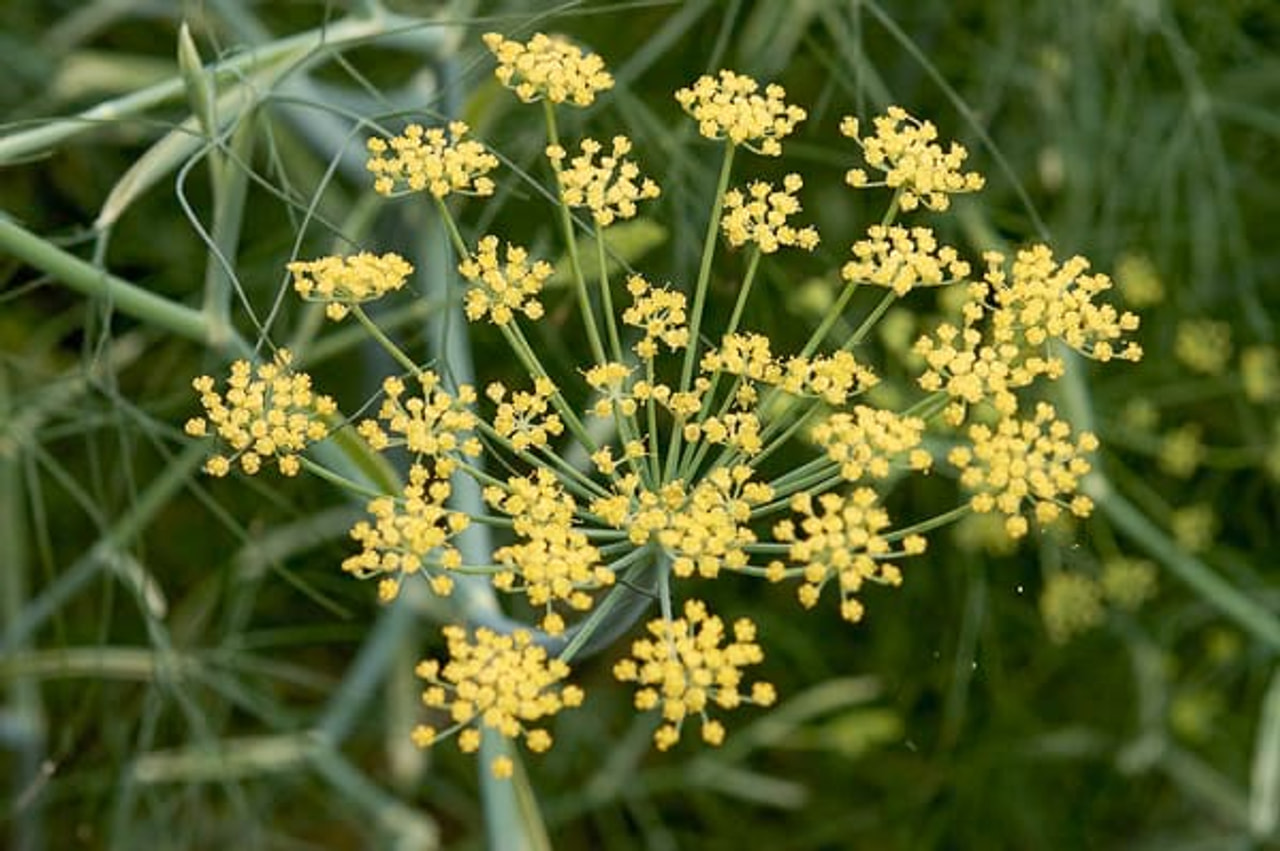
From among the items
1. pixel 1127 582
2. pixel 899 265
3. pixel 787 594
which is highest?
pixel 899 265

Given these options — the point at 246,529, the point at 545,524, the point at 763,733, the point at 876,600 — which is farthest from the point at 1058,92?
the point at 545,524

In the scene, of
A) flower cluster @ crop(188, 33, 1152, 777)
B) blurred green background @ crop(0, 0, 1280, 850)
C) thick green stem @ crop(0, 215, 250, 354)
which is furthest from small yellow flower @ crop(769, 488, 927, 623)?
blurred green background @ crop(0, 0, 1280, 850)

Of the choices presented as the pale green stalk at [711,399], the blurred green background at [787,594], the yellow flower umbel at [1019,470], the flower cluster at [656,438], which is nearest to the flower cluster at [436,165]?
the flower cluster at [656,438]

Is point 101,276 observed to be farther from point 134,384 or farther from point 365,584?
point 134,384

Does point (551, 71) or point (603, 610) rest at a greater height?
point (551, 71)

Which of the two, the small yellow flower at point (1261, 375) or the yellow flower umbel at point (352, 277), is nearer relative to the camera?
the yellow flower umbel at point (352, 277)

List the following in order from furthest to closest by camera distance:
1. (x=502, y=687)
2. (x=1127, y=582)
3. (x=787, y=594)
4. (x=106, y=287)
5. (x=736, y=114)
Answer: (x=787, y=594)
(x=1127, y=582)
(x=106, y=287)
(x=736, y=114)
(x=502, y=687)

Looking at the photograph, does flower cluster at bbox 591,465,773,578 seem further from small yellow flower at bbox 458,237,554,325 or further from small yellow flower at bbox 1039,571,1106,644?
small yellow flower at bbox 1039,571,1106,644

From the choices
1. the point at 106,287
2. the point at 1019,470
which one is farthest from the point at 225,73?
the point at 1019,470

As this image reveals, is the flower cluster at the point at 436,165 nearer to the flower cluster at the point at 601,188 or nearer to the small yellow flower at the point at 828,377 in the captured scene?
the flower cluster at the point at 601,188

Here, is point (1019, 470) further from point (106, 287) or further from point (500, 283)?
point (106, 287)
